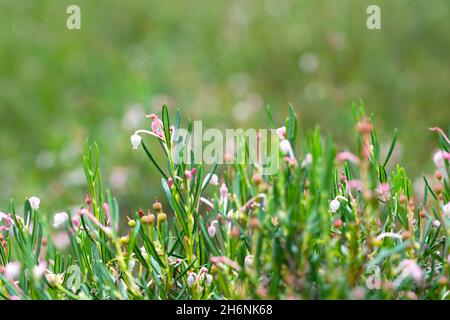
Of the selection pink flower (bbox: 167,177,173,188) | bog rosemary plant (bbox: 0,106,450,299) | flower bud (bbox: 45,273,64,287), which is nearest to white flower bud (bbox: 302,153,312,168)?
bog rosemary plant (bbox: 0,106,450,299)

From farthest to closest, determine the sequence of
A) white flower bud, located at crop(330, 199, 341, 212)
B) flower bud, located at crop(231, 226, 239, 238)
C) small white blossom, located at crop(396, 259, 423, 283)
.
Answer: white flower bud, located at crop(330, 199, 341, 212) < flower bud, located at crop(231, 226, 239, 238) < small white blossom, located at crop(396, 259, 423, 283)

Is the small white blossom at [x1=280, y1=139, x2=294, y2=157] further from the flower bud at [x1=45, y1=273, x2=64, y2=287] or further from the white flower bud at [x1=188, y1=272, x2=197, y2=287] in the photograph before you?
the flower bud at [x1=45, y1=273, x2=64, y2=287]

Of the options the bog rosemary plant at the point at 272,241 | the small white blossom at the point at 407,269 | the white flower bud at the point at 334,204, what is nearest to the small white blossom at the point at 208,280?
the bog rosemary plant at the point at 272,241

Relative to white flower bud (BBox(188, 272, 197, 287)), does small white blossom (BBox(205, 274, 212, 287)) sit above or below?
below

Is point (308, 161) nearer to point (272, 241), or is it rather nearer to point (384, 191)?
point (272, 241)

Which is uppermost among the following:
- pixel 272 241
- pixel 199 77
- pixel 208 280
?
pixel 199 77

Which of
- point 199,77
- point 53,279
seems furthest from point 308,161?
point 199,77

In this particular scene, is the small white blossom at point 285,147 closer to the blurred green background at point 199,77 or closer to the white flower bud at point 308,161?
the white flower bud at point 308,161

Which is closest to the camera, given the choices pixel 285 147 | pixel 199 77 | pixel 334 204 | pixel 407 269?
pixel 407 269
